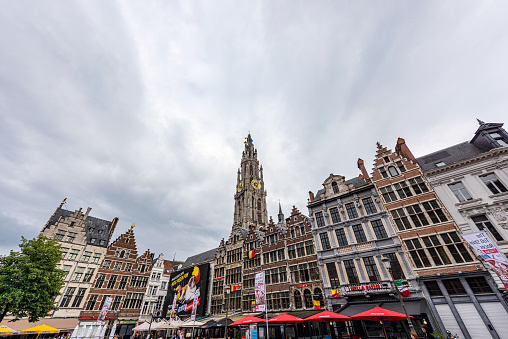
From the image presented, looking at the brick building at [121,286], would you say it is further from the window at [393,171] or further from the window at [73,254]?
the window at [393,171]

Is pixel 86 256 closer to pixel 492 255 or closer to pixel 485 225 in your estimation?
pixel 492 255

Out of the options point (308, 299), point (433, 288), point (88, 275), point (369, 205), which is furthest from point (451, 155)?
point (88, 275)

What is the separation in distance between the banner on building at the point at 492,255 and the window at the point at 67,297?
48.3 metres

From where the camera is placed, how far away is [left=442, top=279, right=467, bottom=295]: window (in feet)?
50.7

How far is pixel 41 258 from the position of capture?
2159 cm

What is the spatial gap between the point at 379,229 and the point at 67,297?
43.9 m

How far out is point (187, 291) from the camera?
37.0 meters

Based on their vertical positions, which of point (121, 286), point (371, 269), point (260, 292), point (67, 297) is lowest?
point (260, 292)

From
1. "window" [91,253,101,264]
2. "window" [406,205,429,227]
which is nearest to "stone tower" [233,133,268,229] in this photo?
"window" [91,253,101,264]

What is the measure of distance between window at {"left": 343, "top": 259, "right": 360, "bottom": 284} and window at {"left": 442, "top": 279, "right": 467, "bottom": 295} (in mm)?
6282

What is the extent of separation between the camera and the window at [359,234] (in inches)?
819

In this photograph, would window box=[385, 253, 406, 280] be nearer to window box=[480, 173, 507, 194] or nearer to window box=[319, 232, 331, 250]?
window box=[319, 232, 331, 250]

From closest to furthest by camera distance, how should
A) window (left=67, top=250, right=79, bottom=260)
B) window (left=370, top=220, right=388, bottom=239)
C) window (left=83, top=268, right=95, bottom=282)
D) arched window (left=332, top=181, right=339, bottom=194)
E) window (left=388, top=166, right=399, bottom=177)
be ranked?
window (left=370, top=220, right=388, bottom=239) → window (left=388, top=166, right=399, bottom=177) → arched window (left=332, top=181, right=339, bottom=194) → window (left=67, top=250, right=79, bottom=260) → window (left=83, top=268, right=95, bottom=282)

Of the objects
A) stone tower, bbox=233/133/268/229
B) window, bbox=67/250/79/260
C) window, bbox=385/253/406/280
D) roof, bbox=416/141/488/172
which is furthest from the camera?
stone tower, bbox=233/133/268/229
